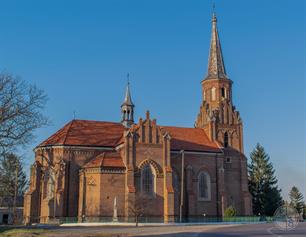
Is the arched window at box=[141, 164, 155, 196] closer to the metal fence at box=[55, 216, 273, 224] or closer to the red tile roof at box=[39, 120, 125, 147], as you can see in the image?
the metal fence at box=[55, 216, 273, 224]

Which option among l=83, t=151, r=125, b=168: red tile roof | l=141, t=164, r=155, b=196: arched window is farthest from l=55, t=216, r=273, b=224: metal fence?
l=83, t=151, r=125, b=168: red tile roof

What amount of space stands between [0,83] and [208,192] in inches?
1319

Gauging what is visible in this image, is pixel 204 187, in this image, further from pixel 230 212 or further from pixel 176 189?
pixel 230 212

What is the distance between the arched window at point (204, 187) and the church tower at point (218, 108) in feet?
21.3

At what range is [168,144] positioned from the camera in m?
52.6

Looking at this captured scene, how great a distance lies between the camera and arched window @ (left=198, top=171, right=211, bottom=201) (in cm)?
5719

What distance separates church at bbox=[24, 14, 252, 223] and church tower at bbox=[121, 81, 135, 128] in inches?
34.1

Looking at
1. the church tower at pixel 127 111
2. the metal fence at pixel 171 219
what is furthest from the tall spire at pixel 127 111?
the metal fence at pixel 171 219

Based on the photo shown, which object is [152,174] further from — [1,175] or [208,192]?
[1,175]

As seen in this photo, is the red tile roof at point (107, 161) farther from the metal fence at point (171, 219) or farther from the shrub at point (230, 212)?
the shrub at point (230, 212)

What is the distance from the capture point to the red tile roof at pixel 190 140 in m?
58.3

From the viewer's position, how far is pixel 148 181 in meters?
51.1

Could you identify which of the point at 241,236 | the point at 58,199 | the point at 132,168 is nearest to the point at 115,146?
the point at 132,168

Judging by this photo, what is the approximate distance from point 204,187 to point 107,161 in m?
15.2
